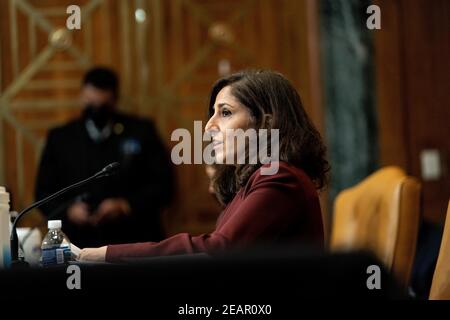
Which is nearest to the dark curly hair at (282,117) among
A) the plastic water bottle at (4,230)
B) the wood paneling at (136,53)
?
the plastic water bottle at (4,230)

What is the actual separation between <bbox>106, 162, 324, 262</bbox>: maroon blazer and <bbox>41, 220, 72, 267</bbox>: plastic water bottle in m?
0.15

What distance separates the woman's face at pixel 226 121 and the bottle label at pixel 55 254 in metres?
0.39

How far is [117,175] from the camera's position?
2.99 metres

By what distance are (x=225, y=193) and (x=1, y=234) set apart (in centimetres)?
55

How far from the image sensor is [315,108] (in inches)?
168

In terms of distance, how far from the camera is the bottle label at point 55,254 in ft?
5.86

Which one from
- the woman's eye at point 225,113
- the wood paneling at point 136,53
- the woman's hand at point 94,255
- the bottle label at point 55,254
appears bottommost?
the bottle label at point 55,254

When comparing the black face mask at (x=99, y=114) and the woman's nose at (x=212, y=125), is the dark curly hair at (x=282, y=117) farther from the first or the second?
the black face mask at (x=99, y=114)

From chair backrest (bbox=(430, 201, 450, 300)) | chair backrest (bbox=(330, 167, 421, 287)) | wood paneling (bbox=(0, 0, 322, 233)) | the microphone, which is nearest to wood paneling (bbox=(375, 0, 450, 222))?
wood paneling (bbox=(0, 0, 322, 233))

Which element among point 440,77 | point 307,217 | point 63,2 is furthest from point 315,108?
point 307,217

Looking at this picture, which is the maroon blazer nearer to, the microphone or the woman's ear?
the woman's ear

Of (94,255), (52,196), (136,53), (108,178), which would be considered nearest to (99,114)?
(136,53)
